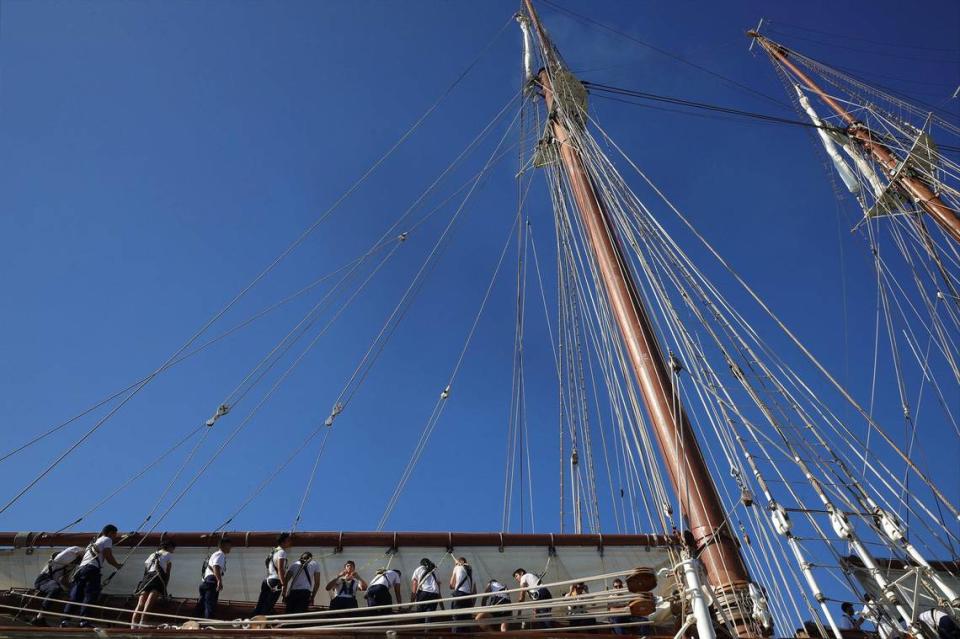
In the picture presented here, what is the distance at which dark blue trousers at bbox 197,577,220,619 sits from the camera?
21.6ft

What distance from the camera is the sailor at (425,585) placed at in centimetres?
677

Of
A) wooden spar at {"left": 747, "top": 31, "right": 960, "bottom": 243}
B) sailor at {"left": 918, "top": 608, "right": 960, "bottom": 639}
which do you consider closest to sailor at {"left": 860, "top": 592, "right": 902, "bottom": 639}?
sailor at {"left": 918, "top": 608, "right": 960, "bottom": 639}

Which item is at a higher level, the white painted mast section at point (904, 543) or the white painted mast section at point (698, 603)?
the white painted mast section at point (904, 543)

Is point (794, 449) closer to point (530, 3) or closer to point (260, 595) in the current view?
point (260, 595)

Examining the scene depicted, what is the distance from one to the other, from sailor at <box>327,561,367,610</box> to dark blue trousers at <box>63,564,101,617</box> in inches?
102

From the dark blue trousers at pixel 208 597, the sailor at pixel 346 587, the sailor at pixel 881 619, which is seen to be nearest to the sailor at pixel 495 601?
the sailor at pixel 346 587

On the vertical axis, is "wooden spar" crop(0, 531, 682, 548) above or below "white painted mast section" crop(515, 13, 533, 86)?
below

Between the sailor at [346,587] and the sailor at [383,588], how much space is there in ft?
0.56

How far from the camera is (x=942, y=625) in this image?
645cm

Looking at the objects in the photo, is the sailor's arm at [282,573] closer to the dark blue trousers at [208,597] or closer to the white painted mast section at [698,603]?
the dark blue trousers at [208,597]

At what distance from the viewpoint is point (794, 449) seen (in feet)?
26.7

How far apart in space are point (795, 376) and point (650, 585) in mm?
6678

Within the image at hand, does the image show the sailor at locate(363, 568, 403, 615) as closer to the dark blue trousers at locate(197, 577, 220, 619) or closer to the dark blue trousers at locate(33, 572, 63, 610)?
the dark blue trousers at locate(197, 577, 220, 619)

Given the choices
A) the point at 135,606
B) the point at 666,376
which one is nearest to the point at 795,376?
the point at 666,376
